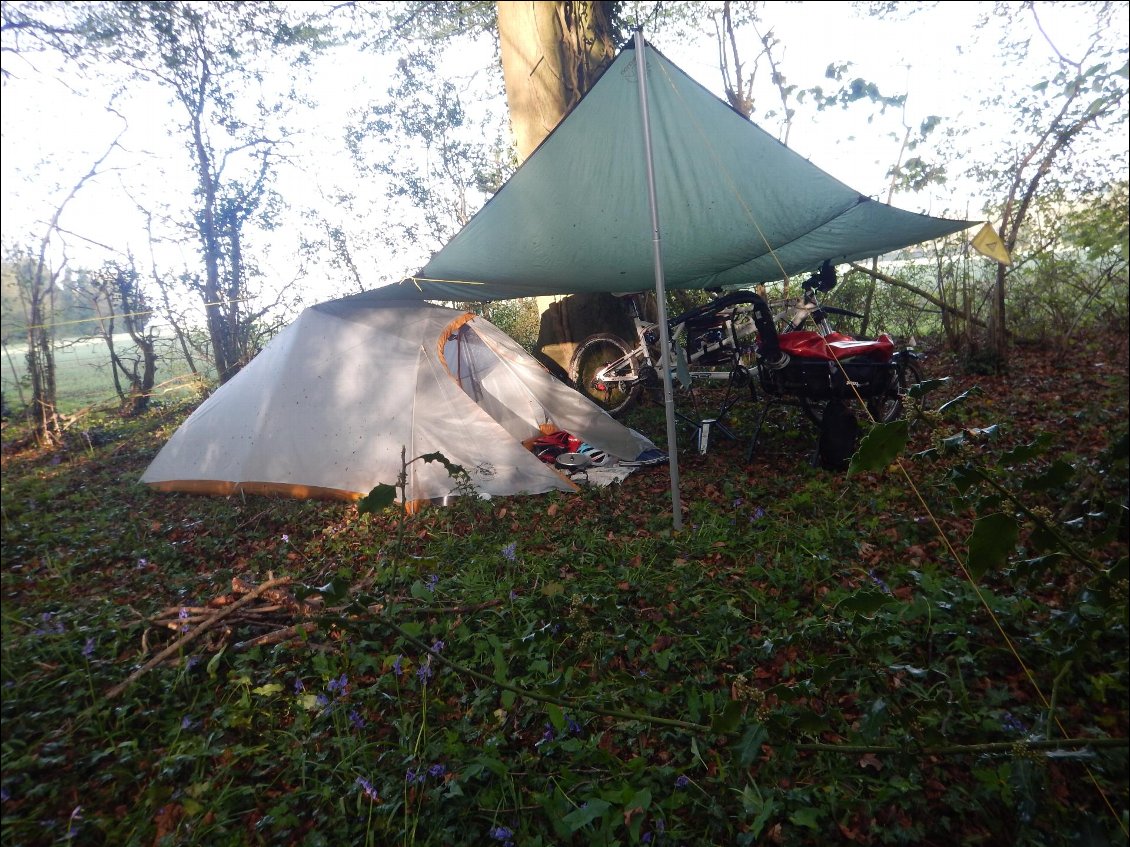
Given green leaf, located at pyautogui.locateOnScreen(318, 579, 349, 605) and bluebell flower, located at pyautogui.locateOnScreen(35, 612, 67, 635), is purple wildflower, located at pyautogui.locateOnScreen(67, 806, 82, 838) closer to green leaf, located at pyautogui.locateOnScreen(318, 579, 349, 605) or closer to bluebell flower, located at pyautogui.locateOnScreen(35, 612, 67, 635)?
Answer: bluebell flower, located at pyautogui.locateOnScreen(35, 612, 67, 635)

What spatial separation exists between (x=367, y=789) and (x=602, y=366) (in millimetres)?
4164

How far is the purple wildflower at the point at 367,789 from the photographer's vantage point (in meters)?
1.53

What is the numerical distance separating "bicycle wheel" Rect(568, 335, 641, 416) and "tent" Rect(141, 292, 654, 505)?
894 millimetres

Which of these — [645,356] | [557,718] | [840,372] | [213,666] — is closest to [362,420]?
[213,666]

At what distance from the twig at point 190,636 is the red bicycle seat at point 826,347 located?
2.88 m

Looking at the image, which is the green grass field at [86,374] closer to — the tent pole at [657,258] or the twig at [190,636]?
the twig at [190,636]

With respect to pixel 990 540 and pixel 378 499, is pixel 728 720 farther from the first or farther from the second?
pixel 378 499

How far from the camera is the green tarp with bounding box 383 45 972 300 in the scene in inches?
120

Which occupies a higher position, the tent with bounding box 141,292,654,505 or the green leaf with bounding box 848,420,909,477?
the green leaf with bounding box 848,420,909,477

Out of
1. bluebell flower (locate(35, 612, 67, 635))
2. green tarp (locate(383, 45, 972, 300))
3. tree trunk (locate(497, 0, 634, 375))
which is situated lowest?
bluebell flower (locate(35, 612, 67, 635))

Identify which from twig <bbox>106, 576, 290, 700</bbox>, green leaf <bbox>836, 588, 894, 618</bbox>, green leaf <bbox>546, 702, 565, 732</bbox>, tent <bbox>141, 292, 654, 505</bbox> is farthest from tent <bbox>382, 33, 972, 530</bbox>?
green leaf <bbox>836, 588, 894, 618</bbox>

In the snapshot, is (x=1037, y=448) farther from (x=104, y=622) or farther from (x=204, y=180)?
(x=204, y=180)

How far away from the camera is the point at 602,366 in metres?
5.33

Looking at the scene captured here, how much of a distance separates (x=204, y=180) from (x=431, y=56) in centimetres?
523
